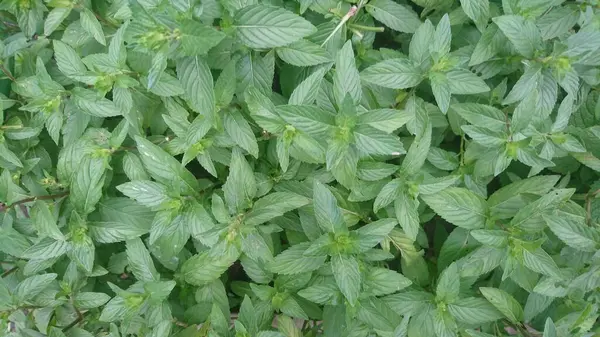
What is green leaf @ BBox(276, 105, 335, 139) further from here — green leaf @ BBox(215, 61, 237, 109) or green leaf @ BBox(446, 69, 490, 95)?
green leaf @ BBox(446, 69, 490, 95)

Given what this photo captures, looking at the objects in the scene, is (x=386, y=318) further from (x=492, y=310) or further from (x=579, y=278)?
(x=579, y=278)

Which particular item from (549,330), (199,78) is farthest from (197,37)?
(549,330)

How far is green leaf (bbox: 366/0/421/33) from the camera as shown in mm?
1654

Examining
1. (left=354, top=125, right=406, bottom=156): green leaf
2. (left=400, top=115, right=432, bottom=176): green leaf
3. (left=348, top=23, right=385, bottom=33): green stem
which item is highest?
(left=348, top=23, right=385, bottom=33): green stem

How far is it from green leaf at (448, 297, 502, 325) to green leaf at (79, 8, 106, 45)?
145 cm

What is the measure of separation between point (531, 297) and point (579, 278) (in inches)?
6.9

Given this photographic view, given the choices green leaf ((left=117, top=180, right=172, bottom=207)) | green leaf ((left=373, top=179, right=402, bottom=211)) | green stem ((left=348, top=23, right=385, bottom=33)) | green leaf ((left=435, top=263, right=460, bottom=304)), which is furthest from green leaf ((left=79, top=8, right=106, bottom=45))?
green leaf ((left=435, top=263, right=460, bottom=304))

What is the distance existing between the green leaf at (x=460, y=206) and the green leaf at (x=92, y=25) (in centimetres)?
118

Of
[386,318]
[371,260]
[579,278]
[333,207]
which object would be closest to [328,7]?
[333,207]

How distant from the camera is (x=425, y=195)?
154 cm

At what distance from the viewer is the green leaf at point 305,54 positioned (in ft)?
4.89

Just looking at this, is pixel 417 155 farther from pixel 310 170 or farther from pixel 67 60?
pixel 67 60

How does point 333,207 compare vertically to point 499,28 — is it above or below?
below

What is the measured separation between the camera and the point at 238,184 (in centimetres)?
149
